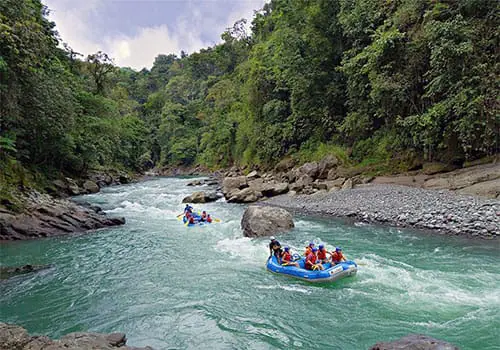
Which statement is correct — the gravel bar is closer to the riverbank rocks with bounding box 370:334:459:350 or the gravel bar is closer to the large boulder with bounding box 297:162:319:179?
the large boulder with bounding box 297:162:319:179

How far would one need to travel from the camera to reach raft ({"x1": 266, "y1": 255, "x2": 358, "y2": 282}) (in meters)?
8.17

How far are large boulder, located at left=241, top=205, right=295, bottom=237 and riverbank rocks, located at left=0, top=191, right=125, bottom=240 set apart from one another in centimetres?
619

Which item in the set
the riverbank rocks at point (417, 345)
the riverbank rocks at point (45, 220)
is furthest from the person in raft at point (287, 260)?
the riverbank rocks at point (45, 220)

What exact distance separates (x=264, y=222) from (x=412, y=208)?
5.60m

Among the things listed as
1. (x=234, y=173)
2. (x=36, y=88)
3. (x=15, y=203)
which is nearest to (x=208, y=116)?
(x=234, y=173)

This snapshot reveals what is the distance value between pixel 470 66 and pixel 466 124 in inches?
86.1

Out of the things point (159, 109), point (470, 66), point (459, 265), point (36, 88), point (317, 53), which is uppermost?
point (159, 109)

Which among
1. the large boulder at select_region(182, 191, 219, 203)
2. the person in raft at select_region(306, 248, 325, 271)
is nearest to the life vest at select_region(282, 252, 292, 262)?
the person in raft at select_region(306, 248, 325, 271)

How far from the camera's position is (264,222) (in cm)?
1291

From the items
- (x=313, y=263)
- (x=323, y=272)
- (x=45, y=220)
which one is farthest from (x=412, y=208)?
(x=45, y=220)

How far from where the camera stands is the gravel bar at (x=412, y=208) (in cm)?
1090

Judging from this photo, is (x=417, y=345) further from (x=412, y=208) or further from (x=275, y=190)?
(x=275, y=190)

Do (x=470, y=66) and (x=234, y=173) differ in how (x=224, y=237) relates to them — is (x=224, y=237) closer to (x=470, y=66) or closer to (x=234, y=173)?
(x=470, y=66)

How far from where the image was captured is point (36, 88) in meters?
16.0
